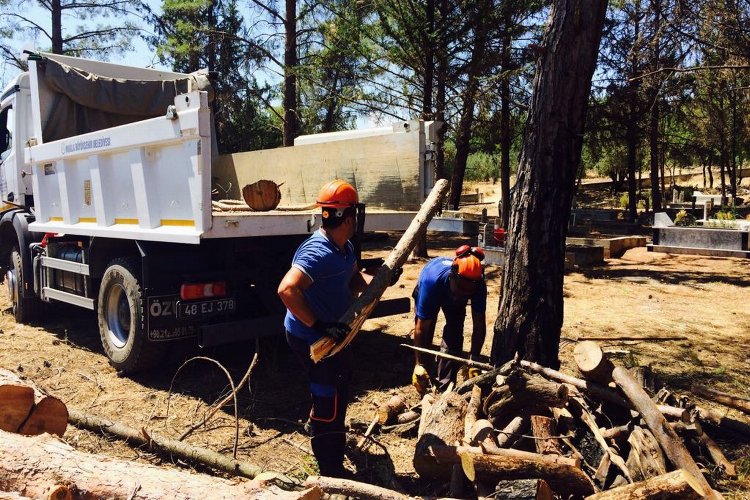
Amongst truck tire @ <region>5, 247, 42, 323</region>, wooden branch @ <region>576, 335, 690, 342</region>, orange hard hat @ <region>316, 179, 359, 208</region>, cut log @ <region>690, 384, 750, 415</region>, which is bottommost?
wooden branch @ <region>576, 335, 690, 342</region>

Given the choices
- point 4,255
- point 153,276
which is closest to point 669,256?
point 153,276

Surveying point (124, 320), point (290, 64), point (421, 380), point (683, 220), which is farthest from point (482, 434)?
point (683, 220)

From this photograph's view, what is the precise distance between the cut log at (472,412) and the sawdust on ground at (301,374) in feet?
1.25

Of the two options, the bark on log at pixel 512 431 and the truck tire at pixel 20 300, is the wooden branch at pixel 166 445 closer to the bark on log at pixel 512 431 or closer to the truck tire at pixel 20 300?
the bark on log at pixel 512 431

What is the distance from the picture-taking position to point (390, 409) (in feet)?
14.7

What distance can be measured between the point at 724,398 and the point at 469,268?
6.51ft

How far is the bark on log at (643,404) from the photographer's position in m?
3.19

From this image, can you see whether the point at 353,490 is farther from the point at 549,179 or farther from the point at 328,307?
the point at 549,179

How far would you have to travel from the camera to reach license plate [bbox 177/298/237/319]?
5.10m

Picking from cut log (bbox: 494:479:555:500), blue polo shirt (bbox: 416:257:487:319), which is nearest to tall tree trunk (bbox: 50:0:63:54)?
blue polo shirt (bbox: 416:257:487:319)

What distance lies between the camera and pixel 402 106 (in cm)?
1182

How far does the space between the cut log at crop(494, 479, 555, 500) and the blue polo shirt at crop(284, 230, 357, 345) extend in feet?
4.24

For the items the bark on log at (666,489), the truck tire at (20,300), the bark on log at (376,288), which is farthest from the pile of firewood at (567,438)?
the truck tire at (20,300)

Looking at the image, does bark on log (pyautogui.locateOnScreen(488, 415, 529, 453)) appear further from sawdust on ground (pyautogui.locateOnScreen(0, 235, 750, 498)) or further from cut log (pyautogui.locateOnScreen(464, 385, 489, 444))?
sawdust on ground (pyautogui.locateOnScreen(0, 235, 750, 498))
